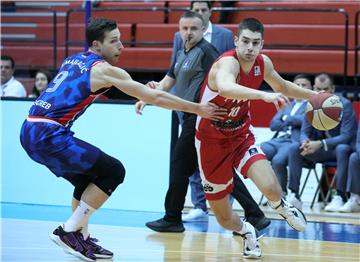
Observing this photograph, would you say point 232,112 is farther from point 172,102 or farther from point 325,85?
point 325,85

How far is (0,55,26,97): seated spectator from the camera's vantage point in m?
9.54

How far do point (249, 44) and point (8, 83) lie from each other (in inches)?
186

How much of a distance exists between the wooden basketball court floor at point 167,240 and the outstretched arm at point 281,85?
124 cm

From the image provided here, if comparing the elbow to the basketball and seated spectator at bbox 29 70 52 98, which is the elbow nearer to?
the basketball

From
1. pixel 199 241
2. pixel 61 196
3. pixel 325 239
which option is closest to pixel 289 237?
pixel 325 239

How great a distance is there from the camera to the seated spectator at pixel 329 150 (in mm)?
8805

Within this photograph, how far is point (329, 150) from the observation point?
8.92m

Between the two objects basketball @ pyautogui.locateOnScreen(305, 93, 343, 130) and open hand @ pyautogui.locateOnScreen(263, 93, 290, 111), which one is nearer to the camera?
open hand @ pyautogui.locateOnScreen(263, 93, 290, 111)

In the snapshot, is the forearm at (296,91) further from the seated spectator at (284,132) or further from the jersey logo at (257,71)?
the seated spectator at (284,132)

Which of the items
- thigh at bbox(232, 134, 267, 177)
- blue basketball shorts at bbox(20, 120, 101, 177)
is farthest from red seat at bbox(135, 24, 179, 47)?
blue basketball shorts at bbox(20, 120, 101, 177)

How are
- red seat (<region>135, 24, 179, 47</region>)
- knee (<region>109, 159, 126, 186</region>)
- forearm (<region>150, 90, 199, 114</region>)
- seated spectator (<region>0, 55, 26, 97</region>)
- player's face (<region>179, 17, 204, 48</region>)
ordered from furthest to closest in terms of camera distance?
red seat (<region>135, 24, 179, 47</region>) < seated spectator (<region>0, 55, 26, 97</region>) < player's face (<region>179, 17, 204, 48</region>) < knee (<region>109, 159, 126, 186</region>) < forearm (<region>150, 90, 199, 114</region>)

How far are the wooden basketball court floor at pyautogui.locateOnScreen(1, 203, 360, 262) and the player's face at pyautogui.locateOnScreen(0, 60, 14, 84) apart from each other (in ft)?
6.77

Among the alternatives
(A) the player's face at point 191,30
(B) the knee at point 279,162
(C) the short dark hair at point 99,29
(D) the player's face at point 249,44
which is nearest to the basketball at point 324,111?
(D) the player's face at point 249,44

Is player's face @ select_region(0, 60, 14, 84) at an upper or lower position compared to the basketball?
lower
